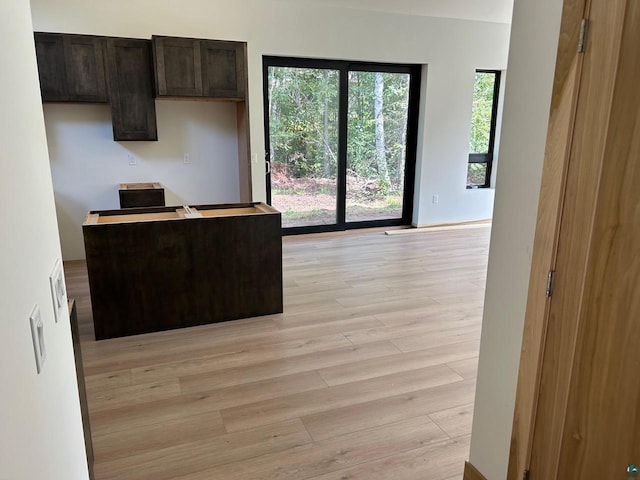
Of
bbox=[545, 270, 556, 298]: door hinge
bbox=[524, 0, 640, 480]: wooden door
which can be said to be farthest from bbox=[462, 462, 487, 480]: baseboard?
bbox=[545, 270, 556, 298]: door hinge

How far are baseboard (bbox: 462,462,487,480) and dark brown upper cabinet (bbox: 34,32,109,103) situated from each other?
4.66 metres

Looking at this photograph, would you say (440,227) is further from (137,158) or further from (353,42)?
(137,158)

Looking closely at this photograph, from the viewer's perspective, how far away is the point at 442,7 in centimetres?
602

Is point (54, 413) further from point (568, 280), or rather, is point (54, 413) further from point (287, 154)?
point (287, 154)

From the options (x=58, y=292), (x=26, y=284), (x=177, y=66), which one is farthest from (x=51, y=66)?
(x=26, y=284)

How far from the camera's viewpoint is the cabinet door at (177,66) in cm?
474

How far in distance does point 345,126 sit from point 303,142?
0.63m

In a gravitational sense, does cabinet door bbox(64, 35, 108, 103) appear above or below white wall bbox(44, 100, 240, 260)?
above

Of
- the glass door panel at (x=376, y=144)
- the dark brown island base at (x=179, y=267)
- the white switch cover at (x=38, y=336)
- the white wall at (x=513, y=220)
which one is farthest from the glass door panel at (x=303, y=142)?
the white switch cover at (x=38, y=336)


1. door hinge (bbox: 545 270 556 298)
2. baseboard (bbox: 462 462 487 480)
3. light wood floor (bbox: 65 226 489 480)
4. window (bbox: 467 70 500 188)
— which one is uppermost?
window (bbox: 467 70 500 188)

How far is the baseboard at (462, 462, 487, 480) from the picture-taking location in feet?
5.99

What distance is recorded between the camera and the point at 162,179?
5465mm

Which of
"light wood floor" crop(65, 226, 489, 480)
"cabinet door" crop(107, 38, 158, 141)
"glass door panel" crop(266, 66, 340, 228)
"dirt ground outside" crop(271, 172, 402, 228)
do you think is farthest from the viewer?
"dirt ground outside" crop(271, 172, 402, 228)

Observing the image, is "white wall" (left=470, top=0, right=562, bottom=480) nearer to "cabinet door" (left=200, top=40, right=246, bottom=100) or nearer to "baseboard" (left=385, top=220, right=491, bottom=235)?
"cabinet door" (left=200, top=40, right=246, bottom=100)
